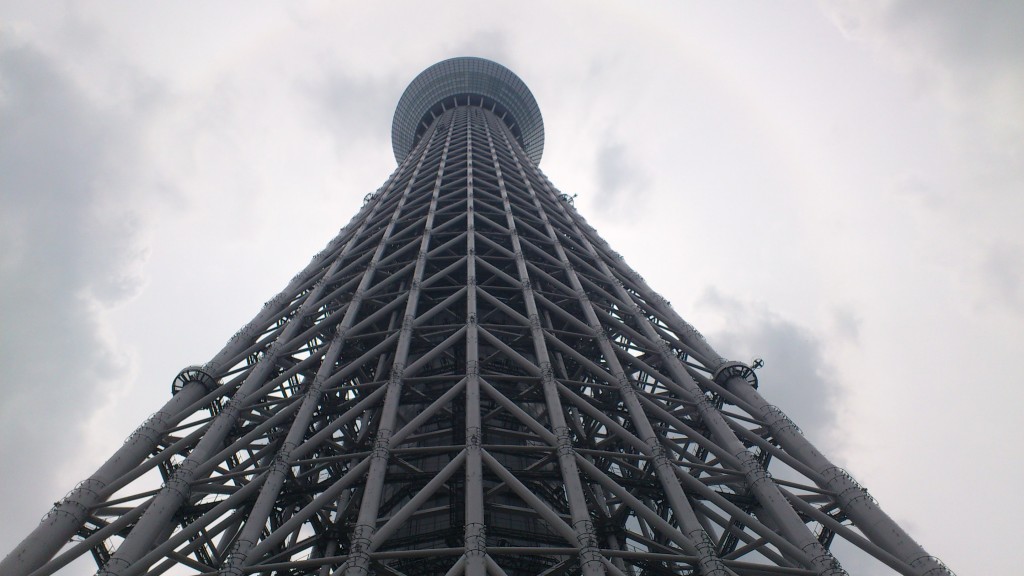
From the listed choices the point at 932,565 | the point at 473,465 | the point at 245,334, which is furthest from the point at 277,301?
the point at 932,565

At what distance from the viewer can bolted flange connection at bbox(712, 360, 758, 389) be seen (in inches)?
969

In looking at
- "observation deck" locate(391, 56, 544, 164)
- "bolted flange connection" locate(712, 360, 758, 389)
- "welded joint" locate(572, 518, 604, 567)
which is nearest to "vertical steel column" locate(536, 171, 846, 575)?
"bolted flange connection" locate(712, 360, 758, 389)

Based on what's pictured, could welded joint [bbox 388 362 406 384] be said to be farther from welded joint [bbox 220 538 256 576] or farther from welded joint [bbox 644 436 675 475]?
welded joint [bbox 644 436 675 475]

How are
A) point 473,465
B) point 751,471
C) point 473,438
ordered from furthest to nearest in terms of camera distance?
point 751,471
point 473,438
point 473,465

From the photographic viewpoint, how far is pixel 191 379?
24.9 m

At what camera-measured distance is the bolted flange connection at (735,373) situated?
969 inches

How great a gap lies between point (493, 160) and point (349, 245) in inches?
795

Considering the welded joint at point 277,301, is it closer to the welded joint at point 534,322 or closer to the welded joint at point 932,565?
the welded joint at point 534,322

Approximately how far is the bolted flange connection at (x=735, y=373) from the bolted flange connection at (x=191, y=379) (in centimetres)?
1865

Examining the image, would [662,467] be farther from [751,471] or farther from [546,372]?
[546,372]

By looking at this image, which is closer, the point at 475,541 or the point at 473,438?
the point at 475,541

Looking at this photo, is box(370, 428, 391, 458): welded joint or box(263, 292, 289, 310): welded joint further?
box(263, 292, 289, 310): welded joint

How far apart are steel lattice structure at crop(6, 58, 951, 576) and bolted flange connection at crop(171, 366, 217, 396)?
0.07 meters

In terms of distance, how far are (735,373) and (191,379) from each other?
19900mm
